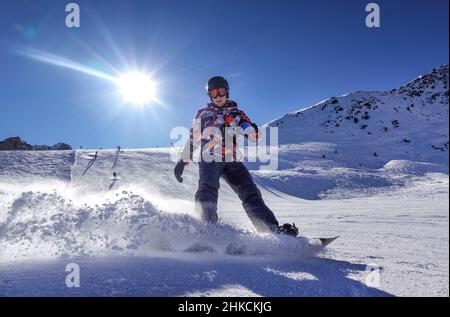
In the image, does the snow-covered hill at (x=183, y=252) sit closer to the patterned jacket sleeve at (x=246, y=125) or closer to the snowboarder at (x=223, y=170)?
the snowboarder at (x=223, y=170)

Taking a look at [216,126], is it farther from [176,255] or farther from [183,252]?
[176,255]

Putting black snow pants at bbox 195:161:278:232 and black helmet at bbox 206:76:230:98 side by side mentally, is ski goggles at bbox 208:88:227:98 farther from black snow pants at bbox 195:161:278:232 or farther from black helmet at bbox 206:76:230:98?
black snow pants at bbox 195:161:278:232

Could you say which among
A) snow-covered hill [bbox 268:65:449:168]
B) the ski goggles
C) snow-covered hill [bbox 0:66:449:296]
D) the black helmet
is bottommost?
snow-covered hill [bbox 0:66:449:296]

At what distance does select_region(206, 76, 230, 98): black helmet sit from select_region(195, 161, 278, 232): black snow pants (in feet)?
3.83

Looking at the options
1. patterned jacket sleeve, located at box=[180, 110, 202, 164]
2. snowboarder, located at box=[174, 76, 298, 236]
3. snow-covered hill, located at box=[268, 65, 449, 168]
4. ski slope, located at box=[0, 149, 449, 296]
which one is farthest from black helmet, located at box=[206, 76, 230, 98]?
snow-covered hill, located at box=[268, 65, 449, 168]

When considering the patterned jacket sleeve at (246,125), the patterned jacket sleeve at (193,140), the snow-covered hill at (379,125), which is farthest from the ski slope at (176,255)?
the snow-covered hill at (379,125)

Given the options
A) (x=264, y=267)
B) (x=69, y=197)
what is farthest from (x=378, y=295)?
(x=69, y=197)

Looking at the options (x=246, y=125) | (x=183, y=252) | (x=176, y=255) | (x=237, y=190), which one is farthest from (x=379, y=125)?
(x=176, y=255)

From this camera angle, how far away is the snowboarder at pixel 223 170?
442 centimetres

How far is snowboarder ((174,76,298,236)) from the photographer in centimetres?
442

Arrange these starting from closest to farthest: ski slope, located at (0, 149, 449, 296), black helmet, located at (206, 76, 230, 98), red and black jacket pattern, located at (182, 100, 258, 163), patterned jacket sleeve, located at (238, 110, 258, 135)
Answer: ski slope, located at (0, 149, 449, 296), red and black jacket pattern, located at (182, 100, 258, 163), patterned jacket sleeve, located at (238, 110, 258, 135), black helmet, located at (206, 76, 230, 98)

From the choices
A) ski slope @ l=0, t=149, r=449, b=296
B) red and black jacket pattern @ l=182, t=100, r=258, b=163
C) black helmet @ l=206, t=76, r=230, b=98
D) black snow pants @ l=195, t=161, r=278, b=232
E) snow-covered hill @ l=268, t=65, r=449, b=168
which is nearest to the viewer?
ski slope @ l=0, t=149, r=449, b=296

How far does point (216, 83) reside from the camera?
5.41 m
